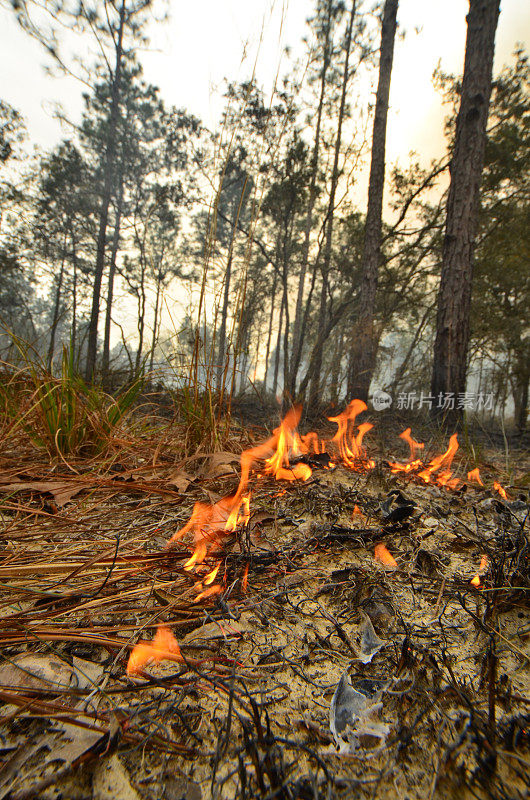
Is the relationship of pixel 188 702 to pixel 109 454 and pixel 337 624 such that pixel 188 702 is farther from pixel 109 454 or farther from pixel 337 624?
pixel 109 454

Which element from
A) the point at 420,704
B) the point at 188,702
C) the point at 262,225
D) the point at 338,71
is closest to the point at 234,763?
the point at 188,702

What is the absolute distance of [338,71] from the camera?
37.5 ft

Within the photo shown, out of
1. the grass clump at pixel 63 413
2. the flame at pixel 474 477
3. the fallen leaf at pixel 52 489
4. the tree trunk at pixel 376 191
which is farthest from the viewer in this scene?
the tree trunk at pixel 376 191

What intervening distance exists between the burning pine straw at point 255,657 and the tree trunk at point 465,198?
381 centimetres

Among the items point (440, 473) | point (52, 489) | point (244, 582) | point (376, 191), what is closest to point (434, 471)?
point (440, 473)

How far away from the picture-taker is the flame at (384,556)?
3.76ft

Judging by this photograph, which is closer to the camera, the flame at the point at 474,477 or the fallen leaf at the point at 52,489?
the fallen leaf at the point at 52,489

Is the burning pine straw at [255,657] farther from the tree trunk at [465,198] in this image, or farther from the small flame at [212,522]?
the tree trunk at [465,198]

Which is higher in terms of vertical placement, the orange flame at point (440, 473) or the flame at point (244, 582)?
the orange flame at point (440, 473)

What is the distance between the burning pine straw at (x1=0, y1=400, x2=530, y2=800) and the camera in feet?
1.66

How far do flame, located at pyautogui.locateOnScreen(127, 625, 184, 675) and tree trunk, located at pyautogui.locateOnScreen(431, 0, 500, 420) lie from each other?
4.54 meters

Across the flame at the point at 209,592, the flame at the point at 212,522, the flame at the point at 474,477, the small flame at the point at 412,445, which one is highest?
the small flame at the point at 412,445

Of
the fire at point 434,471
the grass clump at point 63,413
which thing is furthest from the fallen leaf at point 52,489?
the fire at point 434,471

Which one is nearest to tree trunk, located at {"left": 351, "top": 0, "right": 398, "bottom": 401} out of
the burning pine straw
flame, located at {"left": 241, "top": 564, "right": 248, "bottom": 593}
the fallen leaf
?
the burning pine straw
